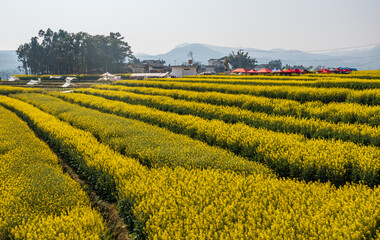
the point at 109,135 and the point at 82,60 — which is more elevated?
the point at 82,60

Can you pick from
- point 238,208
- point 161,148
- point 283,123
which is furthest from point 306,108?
point 238,208

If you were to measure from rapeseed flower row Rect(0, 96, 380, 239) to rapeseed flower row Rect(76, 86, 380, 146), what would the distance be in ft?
16.2

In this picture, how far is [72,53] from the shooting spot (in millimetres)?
104062

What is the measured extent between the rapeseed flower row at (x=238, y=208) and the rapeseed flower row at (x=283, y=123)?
4.94 m

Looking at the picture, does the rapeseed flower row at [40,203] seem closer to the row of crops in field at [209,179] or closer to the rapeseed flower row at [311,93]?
the row of crops in field at [209,179]

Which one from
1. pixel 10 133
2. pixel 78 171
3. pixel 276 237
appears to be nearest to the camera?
pixel 276 237

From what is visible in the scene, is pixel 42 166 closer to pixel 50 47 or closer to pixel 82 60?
pixel 82 60

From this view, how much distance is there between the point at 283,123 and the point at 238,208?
8.51m

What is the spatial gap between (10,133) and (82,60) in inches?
4182

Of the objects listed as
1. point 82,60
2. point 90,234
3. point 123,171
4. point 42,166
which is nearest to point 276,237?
point 90,234

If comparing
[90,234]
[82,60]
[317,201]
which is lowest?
[90,234]

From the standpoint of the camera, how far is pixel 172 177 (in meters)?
6.91

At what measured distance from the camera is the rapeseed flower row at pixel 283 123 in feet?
32.9

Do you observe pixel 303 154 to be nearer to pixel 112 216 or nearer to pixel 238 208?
pixel 238 208
